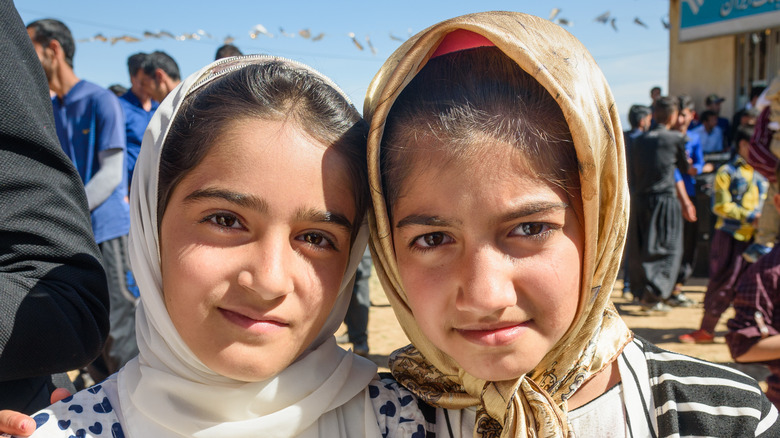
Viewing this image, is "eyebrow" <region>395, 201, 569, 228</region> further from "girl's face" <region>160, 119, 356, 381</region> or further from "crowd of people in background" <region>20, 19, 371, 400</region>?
"crowd of people in background" <region>20, 19, 371, 400</region>

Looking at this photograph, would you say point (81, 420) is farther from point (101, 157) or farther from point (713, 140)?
point (713, 140)

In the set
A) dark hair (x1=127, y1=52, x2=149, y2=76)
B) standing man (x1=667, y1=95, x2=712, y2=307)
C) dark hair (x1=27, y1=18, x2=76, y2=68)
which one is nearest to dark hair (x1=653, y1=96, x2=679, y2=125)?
standing man (x1=667, y1=95, x2=712, y2=307)

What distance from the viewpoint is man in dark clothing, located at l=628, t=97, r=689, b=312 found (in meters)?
7.22

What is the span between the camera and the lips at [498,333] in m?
1.24

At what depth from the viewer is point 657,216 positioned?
7.34 meters

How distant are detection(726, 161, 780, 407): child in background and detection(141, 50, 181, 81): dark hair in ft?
14.8

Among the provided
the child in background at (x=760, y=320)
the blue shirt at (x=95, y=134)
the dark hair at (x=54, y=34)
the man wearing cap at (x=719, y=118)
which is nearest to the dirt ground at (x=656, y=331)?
the child in background at (x=760, y=320)

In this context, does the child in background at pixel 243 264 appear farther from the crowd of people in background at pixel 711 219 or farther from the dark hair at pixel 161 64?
Answer: the dark hair at pixel 161 64

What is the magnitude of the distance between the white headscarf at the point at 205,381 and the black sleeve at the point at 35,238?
131mm

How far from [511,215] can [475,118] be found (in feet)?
Answer: 0.78

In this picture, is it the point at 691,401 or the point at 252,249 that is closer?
the point at 252,249

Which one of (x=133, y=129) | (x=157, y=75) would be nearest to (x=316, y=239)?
(x=133, y=129)

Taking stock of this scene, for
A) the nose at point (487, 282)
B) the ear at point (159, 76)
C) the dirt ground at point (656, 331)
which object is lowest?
the dirt ground at point (656, 331)

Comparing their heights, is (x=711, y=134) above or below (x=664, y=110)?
below
